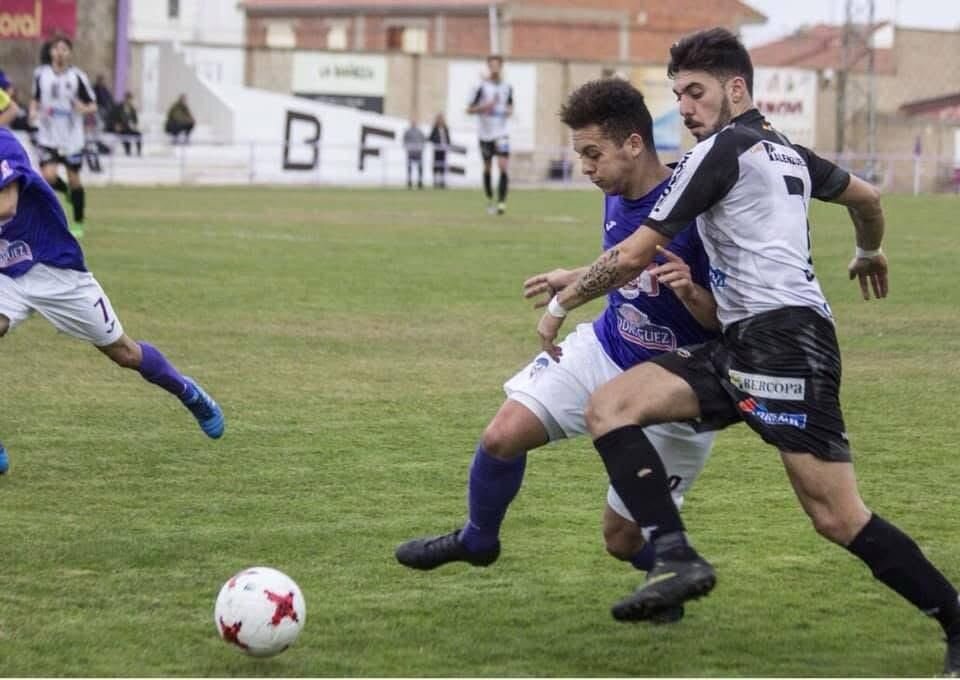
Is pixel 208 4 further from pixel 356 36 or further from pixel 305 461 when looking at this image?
pixel 305 461

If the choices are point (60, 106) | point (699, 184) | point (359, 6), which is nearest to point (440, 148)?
point (60, 106)

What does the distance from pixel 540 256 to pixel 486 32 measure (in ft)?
157

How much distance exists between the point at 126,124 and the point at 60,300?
3028cm

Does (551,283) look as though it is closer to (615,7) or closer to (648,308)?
(648,308)

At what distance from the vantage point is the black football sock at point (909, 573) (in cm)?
494

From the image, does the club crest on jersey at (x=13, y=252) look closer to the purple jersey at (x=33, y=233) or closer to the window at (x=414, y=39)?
the purple jersey at (x=33, y=233)

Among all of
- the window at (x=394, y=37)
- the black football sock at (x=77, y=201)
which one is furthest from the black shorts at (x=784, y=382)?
the window at (x=394, y=37)

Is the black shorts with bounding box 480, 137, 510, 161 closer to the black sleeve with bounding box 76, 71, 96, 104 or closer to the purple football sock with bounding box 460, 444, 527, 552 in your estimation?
the black sleeve with bounding box 76, 71, 96, 104

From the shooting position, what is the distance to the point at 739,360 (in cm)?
509

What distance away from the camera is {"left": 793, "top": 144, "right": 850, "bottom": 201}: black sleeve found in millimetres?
5438

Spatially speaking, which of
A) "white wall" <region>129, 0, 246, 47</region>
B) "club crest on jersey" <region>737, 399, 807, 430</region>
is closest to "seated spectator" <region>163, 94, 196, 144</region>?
"white wall" <region>129, 0, 246, 47</region>

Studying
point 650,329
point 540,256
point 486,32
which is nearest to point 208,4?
point 486,32

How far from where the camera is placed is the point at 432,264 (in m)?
17.6

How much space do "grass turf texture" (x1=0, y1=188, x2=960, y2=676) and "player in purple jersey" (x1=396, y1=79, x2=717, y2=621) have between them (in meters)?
0.39
